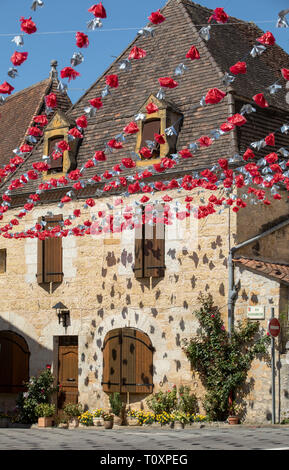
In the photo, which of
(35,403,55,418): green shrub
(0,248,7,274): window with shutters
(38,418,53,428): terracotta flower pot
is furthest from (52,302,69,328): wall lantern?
(0,248,7,274): window with shutters

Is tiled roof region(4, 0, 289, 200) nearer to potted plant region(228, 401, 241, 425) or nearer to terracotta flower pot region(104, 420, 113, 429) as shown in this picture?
potted plant region(228, 401, 241, 425)

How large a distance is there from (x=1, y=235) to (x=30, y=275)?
1.62 meters

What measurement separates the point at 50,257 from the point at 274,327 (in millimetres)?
6836

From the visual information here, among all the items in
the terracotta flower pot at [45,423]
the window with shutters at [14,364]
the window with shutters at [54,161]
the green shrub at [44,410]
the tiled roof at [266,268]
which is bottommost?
the terracotta flower pot at [45,423]

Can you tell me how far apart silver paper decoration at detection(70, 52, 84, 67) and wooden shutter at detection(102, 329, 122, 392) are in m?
10.4

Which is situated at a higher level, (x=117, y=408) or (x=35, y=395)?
(x=35, y=395)

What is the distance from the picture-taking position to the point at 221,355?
17.8 m

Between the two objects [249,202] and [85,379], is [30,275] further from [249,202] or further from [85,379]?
[249,202]

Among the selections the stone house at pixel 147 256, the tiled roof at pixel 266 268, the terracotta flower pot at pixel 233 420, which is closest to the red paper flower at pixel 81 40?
the stone house at pixel 147 256

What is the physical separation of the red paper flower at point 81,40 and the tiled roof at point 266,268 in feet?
29.0

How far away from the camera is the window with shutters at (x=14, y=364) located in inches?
856

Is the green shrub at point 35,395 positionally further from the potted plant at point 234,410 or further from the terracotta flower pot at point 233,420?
the terracotta flower pot at point 233,420

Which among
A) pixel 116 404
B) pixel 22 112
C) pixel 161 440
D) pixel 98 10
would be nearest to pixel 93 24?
pixel 98 10

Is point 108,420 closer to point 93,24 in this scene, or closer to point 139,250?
point 139,250
